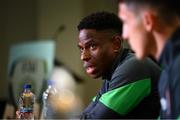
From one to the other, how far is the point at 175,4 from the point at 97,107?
2.08ft

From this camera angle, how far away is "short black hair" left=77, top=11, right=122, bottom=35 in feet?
5.80

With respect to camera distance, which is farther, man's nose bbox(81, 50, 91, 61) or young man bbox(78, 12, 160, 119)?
man's nose bbox(81, 50, 91, 61)

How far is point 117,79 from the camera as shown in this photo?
1613mm

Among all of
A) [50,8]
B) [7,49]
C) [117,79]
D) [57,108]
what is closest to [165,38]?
[117,79]

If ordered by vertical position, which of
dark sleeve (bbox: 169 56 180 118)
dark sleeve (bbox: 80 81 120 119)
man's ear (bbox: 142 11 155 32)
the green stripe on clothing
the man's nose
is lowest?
dark sleeve (bbox: 80 81 120 119)

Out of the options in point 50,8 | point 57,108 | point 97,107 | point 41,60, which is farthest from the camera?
point 50,8

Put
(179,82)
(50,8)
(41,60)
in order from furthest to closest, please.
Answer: (50,8) < (41,60) < (179,82)

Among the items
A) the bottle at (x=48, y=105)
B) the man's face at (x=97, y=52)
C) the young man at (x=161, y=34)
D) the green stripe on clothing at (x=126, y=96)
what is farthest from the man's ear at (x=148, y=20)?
the bottle at (x=48, y=105)

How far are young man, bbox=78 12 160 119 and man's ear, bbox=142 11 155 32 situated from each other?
0.50 metres

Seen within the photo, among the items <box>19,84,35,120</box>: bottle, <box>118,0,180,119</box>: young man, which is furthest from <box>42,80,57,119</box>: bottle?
<box>118,0,180,119</box>: young man

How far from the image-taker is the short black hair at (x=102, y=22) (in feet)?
5.80

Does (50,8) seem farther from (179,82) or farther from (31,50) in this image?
(179,82)

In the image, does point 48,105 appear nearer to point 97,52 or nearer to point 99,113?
point 97,52

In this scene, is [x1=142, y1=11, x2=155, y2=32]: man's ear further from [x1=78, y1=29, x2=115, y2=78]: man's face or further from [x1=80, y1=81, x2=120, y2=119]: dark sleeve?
[x1=78, y1=29, x2=115, y2=78]: man's face
